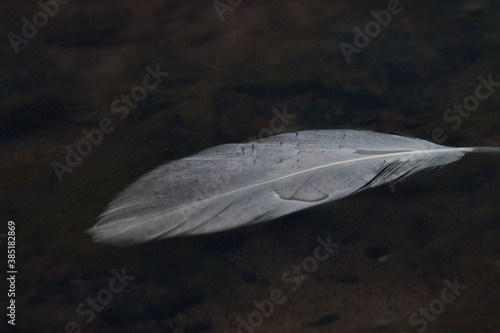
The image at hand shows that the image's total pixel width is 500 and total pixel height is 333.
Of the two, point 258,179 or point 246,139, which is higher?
point 246,139

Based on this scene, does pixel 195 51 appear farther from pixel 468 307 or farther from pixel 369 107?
pixel 468 307

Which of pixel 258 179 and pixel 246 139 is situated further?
pixel 246 139

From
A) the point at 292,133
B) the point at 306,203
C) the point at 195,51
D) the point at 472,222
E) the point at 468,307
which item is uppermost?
the point at 195,51

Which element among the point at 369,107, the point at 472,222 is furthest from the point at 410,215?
the point at 369,107
